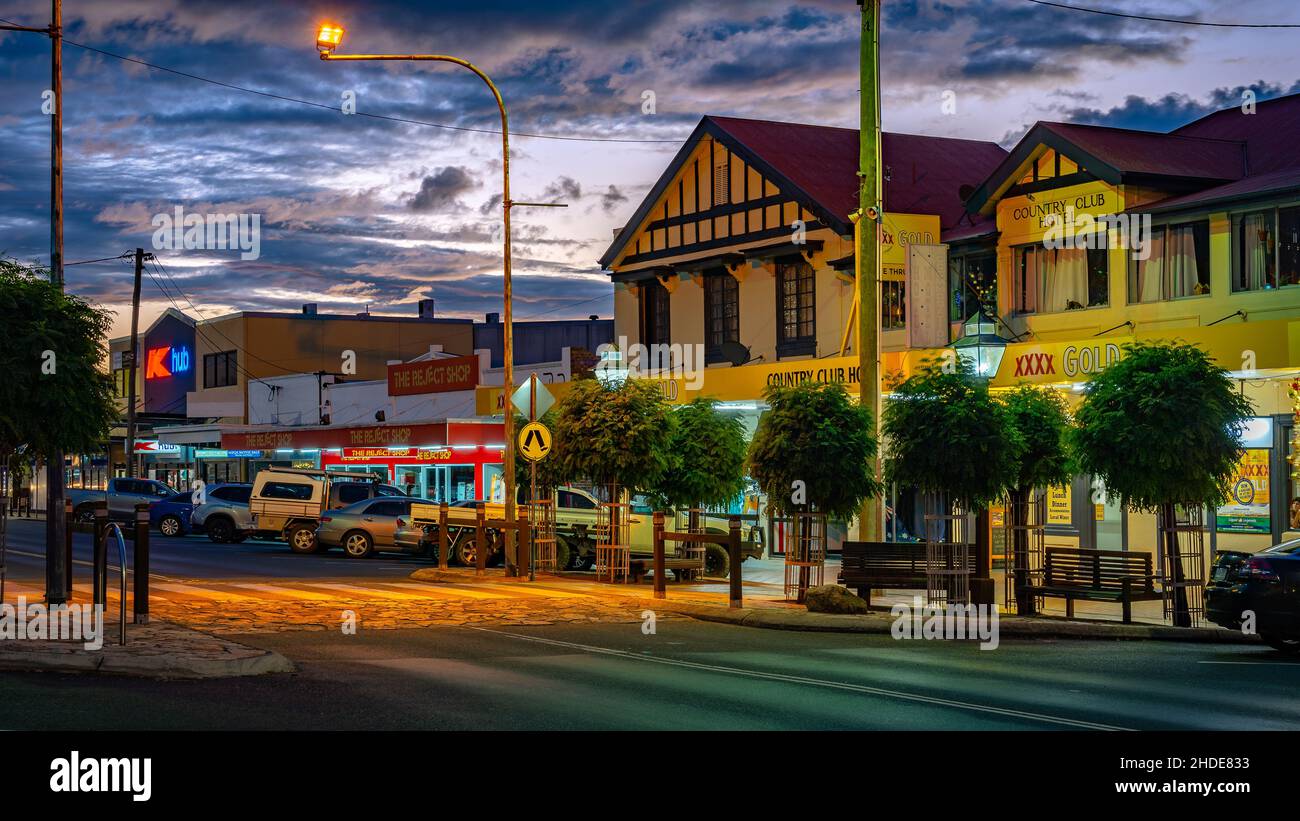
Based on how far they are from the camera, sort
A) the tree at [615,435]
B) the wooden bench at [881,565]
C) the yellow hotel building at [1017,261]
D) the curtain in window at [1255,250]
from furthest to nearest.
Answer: the tree at [615,435] < the curtain in window at [1255,250] < the yellow hotel building at [1017,261] < the wooden bench at [881,565]

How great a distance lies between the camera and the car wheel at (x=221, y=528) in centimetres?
4103

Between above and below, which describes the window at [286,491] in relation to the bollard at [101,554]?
above

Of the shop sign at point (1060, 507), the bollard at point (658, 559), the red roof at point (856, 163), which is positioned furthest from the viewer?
the red roof at point (856, 163)

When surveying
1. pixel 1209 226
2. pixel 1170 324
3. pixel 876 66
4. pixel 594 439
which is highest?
pixel 876 66

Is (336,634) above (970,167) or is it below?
below

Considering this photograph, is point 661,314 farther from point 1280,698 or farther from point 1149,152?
point 1280,698

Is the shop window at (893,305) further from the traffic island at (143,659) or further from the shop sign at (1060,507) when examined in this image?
the traffic island at (143,659)

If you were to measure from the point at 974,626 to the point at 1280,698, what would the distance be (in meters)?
6.30

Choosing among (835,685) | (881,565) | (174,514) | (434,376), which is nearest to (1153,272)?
(881,565)

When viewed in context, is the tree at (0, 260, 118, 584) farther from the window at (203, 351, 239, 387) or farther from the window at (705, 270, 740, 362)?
the window at (203, 351, 239, 387)

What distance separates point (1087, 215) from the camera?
27359 millimetres

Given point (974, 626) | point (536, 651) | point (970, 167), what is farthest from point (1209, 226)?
point (536, 651)

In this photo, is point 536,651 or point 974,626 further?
point 974,626

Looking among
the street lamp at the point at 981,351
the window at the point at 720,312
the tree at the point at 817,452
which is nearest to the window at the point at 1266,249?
the street lamp at the point at 981,351
